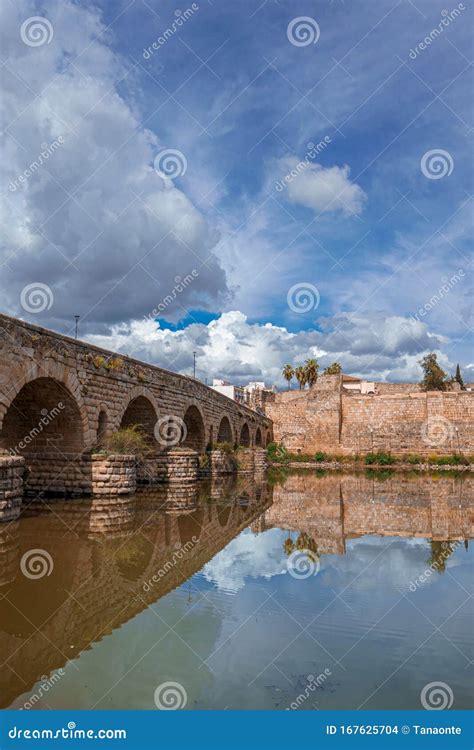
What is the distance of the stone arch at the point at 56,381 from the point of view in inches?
389

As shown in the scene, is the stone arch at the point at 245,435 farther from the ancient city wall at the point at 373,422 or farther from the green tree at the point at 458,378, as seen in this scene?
the green tree at the point at 458,378

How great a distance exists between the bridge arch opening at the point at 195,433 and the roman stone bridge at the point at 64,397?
4.52 m

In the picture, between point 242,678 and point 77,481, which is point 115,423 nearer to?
point 77,481

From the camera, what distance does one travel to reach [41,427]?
1300 centimetres

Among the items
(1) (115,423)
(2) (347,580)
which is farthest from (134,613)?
(1) (115,423)

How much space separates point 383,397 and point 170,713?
124 ft

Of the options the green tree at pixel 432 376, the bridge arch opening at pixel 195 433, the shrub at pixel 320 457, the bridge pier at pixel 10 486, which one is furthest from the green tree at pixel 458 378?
the bridge pier at pixel 10 486

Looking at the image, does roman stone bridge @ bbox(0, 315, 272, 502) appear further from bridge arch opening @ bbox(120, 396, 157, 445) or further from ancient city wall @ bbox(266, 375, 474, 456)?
ancient city wall @ bbox(266, 375, 474, 456)

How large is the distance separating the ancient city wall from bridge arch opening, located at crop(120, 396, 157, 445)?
2435 centimetres

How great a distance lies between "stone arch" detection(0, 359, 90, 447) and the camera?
9868mm

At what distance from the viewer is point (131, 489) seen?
13.2 m

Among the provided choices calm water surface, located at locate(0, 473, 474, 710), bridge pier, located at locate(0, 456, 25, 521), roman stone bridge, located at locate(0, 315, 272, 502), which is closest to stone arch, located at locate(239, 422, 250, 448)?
roman stone bridge, located at locate(0, 315, 272, 502)

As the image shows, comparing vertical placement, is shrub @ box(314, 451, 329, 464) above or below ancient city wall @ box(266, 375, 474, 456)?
below

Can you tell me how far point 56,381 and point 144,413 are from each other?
5379 mm
